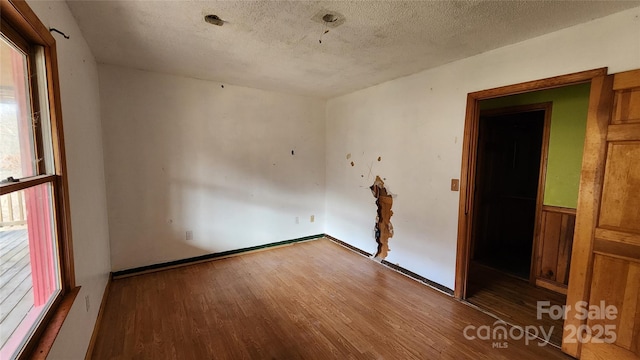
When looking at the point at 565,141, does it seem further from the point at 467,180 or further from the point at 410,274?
the point at 410,274

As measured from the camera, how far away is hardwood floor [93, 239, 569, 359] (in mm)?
1964

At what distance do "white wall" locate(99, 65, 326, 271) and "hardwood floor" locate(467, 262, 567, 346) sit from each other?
2.53 meters

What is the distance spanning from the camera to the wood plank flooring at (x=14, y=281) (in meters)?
1.01

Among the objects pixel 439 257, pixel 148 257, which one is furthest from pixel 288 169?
pixel 439 257

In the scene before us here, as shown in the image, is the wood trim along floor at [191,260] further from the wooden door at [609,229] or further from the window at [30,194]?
the wooden door at [609,229]

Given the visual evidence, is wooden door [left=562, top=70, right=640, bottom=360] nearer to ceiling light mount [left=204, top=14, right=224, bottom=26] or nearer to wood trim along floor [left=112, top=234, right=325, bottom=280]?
ceiling light mount [left=204, top=14, right=224, bottom=26]

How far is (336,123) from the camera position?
426 centimetres

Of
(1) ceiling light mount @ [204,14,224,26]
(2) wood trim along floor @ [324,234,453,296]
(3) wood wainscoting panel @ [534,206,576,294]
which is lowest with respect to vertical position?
(2) wood trim along floor @ [324,234,453,296]

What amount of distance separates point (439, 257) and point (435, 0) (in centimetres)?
232

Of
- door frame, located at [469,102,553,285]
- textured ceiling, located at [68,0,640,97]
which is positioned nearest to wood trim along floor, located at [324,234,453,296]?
door frame, located at [469,102,553,285]

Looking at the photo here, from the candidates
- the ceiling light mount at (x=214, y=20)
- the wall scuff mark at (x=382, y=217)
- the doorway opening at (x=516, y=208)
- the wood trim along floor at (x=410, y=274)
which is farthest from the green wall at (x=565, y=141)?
the ceiling light mount at (x=214, y=20)

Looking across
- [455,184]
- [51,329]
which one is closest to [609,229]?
[455,184]

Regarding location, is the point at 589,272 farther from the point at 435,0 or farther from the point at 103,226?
the point at 103,226

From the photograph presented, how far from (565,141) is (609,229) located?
141 cm
